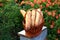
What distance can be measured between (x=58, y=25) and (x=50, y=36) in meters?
0.24

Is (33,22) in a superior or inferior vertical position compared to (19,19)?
superior

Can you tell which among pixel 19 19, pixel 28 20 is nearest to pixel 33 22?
pixel 28 20

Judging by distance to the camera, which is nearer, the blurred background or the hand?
the hand

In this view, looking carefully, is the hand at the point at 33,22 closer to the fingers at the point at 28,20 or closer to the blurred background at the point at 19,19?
the fingers at the point at 28,20

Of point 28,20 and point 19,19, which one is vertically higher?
point 28,20

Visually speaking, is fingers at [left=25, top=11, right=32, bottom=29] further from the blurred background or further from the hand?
the blurred background

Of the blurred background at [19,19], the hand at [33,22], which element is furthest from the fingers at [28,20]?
the blurred background at [19,19]

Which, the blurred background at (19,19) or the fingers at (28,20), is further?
the blurred background at (19,19)

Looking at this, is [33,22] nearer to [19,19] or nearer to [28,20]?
[28,20]

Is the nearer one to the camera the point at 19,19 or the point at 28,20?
the point at 28,20

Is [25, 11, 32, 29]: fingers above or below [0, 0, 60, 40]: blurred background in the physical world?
above

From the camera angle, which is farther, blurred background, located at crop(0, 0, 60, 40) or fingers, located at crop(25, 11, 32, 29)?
blurred background, located at crop(0, 0, 60, 40)

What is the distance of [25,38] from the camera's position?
3.11 m

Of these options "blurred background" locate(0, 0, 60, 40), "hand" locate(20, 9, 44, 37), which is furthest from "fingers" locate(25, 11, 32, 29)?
"blurred background" locate(0, 0, 60, 40)
